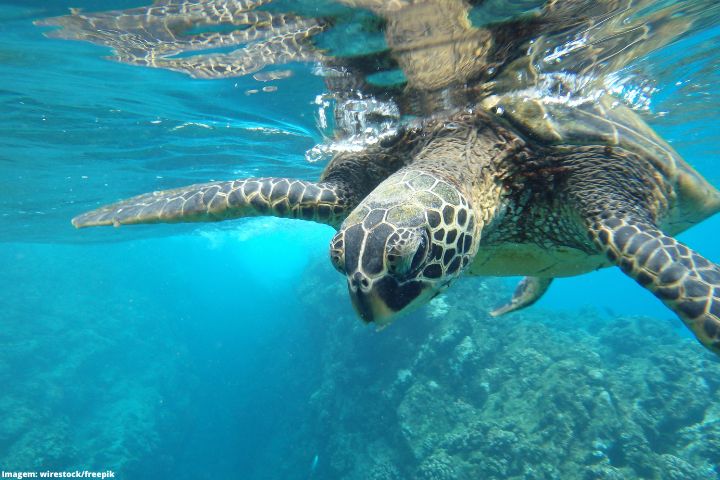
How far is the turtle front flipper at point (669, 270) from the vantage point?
2.71 metres

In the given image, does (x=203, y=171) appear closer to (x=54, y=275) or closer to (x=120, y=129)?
(x=120, y=129)

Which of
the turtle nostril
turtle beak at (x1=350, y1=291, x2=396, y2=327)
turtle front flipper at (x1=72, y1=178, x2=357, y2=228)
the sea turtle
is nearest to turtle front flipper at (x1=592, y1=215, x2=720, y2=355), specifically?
the sea turtle

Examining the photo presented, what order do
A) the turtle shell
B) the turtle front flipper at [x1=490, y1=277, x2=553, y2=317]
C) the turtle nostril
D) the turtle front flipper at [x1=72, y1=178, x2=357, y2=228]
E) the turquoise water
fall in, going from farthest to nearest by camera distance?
the turquoise water, the turtle front flipper at [x1=490, y1=277, x2=553, y2=317], the turtle front flipper at [x1=72, y1=178, x2=357, y2=228], the turtle shell, the turtle nostril

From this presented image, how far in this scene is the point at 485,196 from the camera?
3.75 metres

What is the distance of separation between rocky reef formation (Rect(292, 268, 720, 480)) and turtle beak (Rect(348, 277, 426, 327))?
8511 mm

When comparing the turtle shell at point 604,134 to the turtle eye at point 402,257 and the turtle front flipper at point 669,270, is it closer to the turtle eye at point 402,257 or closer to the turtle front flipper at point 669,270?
the turtle front flipper at point 669,270

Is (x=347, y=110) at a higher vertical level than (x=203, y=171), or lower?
higher

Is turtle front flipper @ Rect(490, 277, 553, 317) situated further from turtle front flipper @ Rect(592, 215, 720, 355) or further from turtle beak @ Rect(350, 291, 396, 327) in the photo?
turtle beak @ Rect(350, 291, 396, 327)

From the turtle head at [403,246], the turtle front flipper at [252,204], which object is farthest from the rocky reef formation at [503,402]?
the turtle head at [403,246]

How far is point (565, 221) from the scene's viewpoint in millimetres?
3869

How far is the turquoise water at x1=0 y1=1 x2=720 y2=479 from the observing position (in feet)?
27.6

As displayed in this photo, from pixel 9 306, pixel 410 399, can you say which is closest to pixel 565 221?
pixel 410 399

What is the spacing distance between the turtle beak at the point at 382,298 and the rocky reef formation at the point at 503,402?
851cm

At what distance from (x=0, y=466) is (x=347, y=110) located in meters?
18.4
